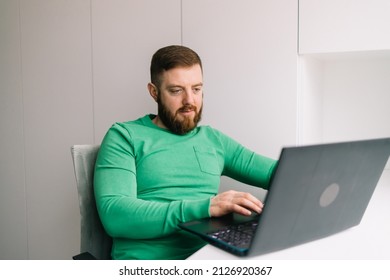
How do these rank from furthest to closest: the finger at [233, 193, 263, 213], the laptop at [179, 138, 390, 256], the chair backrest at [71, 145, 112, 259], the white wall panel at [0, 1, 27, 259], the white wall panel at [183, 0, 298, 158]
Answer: the white wall panel at [0, 1, 27, 259] → the white wall panel at [183, 0, 298, 158] → the chair backrest at [71, 145, 112, 259] → the finger at [233, 193, 263, 213] → the laptop at [179, 138, 390, 256]

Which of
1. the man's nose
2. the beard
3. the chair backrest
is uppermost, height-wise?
the man's nose

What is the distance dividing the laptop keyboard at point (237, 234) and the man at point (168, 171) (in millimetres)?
41

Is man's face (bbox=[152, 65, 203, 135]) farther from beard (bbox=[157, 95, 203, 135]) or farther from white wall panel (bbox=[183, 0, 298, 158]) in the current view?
white wall panel (bbox=[183, 0, 298, 158])

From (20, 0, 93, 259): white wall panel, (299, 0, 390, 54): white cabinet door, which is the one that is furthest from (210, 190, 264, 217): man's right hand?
(20, 0, 93, 259): white wall panel

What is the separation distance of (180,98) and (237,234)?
64 cm

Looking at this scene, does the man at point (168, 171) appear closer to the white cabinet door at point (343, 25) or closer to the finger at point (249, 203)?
the finger at point (249, 203)

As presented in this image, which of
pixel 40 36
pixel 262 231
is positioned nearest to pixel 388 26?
pixel 262 231

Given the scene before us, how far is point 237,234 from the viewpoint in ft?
2.80

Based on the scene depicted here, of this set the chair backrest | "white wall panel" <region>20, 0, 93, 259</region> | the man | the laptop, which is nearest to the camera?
the laptop

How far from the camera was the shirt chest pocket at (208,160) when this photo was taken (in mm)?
1345

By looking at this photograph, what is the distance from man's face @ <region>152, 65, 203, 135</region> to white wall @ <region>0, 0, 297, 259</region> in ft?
1.17

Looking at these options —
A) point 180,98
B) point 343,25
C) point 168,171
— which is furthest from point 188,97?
point 343,25

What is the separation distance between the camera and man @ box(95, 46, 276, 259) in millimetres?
1033

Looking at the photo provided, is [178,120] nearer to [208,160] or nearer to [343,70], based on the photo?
[208,160]
